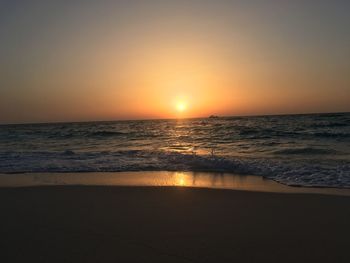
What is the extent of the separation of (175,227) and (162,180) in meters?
4.56

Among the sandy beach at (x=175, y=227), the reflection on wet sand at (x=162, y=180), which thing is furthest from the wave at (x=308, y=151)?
the sandy beach at (x=175, y=227)

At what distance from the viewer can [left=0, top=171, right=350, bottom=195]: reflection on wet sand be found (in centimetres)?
803

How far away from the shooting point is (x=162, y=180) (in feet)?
31.0

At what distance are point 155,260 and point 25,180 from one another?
734cm

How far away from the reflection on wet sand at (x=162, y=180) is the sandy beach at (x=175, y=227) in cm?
88

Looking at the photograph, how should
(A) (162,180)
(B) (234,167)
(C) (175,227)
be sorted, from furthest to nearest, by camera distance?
(B) (234,167)
(A) (162,180)
(C) (175,227)

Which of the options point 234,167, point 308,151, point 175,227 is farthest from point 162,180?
point 308,151

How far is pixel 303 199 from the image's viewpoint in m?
6.54

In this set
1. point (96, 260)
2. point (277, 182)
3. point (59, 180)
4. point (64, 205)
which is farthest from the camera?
point (59, 180)

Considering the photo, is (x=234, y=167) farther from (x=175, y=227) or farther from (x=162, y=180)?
(x=175, y=227)

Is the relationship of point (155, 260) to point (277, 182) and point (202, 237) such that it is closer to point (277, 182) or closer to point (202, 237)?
point (202, 237)

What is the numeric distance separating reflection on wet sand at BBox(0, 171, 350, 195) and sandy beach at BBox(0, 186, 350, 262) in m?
0.88

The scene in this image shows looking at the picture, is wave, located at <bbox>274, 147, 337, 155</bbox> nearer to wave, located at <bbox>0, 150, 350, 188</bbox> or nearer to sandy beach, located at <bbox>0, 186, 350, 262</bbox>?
wave, located at <bbox>0, 150, 350, 188</bbox>

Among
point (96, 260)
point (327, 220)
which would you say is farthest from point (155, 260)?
point (327, 220)
